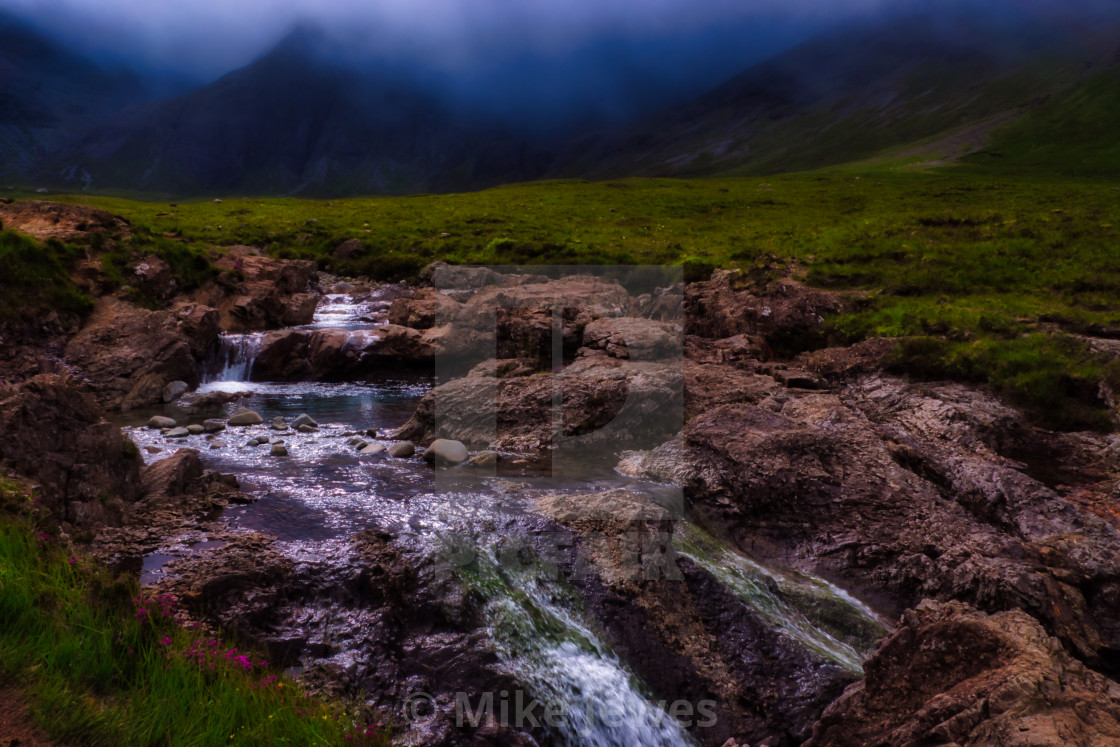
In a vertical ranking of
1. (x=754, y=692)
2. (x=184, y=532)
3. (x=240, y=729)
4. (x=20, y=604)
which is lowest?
(x=754, y=692)

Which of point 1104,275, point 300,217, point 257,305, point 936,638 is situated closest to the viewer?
point 936,638

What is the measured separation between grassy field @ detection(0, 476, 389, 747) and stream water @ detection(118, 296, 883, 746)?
73.2 inches

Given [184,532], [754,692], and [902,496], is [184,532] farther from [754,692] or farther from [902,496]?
[902,496]

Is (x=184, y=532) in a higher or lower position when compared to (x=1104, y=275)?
lower

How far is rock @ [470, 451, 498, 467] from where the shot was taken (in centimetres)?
1271

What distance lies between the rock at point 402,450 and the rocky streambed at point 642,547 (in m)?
0.08

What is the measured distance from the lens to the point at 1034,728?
13.0ft

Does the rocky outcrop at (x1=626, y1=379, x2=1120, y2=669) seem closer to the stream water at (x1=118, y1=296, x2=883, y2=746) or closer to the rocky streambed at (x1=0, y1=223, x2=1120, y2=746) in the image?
the rocky streambed at (x1=0, y1=223, x2=1120, y2=746)

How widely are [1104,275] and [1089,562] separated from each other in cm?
2048

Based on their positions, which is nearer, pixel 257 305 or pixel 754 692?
pixel 754 692

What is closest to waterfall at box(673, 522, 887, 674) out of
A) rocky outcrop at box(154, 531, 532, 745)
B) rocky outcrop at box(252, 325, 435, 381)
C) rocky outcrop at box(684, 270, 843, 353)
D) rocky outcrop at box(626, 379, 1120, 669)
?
rocky outcrop at box(626, 379, 1120, 669)

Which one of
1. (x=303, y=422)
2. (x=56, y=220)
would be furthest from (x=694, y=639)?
(x=56, y=220)

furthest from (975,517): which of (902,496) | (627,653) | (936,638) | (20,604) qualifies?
(20,604)

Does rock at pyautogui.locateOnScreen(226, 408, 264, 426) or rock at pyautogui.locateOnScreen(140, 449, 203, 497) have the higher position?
rock at pyautogui.locateOnScreen(140, 449, 203, 497)
